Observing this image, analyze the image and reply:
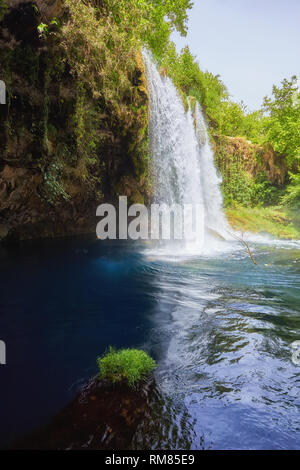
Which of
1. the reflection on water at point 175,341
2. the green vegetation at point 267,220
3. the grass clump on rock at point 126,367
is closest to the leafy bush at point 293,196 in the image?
the green vegetation at point 267,220

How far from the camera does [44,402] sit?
9.59ft

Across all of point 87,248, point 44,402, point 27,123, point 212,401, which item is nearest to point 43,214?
point 87,248

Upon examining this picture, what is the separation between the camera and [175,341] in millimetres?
Answer: 4270

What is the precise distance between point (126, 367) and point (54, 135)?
7.09 metres

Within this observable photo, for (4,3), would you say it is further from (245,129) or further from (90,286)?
(245,129)

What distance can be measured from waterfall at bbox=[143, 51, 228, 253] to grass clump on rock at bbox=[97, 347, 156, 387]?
8510 mm

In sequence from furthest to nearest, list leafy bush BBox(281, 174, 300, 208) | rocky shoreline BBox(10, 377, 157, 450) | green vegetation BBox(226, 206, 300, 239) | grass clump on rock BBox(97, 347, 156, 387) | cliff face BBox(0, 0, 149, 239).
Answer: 1. leafy bush BBox(281, 174, 300, 208)
2. green vegetation BBox(226, 206, 300, 239)
3. cliff face BBox(0, 0, 149, 239)
4. grass clump on rock BBox(97, 347, 156, 387)
5. rocky shoreline BBox(10, 377, 157, 450)

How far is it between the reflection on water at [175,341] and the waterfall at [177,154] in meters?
5.22

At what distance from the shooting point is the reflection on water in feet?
8.83

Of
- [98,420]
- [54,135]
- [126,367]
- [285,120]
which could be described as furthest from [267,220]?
[98,420]

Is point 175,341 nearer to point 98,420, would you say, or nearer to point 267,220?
point 98,420

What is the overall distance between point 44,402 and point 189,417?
1.54 m

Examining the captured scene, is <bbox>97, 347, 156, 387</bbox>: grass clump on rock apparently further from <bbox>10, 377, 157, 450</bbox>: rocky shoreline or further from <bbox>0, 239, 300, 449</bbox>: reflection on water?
<bbox>0, 239, 300, 449</bbox>: reflection on water

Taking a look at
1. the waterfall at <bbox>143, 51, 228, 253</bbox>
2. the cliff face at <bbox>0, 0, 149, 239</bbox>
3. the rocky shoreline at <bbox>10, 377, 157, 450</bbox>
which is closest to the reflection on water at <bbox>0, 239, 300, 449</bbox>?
the rocky shoreline at <bbox>10, 377, 157, 450</bbox>
